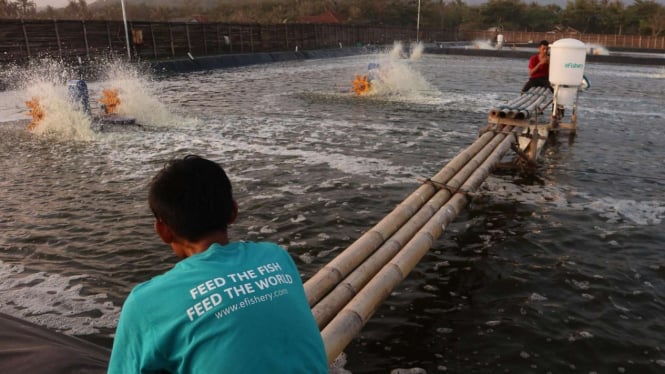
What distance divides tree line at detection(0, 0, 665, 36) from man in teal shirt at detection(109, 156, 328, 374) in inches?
3229

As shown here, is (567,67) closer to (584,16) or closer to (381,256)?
(381,256)

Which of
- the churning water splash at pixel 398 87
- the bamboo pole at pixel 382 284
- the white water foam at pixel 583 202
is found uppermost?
the churning water splash at pixel 398 87

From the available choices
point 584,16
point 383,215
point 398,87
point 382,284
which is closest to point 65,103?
point 383,215

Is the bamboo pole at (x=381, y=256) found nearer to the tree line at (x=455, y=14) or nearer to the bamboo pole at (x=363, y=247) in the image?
the bamboo pole at (x=363, y=247)

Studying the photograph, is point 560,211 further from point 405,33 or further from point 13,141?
point 405,33

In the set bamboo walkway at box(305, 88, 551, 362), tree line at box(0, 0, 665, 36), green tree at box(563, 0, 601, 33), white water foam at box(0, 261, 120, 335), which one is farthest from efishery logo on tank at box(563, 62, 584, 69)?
green tree at box(563, 0, 601, 33)

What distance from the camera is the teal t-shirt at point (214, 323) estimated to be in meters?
1.74

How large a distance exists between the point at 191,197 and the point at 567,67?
488 inches

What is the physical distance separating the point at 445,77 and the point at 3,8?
4952cm

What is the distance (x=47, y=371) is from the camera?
2861mm

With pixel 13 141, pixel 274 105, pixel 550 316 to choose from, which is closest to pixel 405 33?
pixel 274 105

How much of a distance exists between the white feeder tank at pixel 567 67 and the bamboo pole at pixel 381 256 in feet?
22.2

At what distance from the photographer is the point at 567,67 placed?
12125mm

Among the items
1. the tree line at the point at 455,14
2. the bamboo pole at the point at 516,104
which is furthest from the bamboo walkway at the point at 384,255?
the tree line at the point at 455,14
